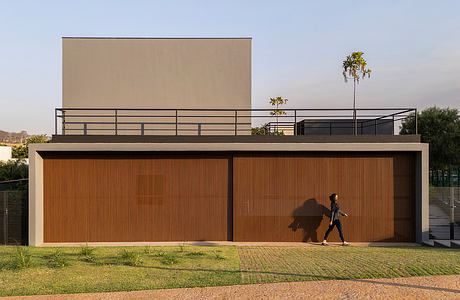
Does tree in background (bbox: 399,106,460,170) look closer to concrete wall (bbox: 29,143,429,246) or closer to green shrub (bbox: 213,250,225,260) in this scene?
concrete wall (bbox: 29,143,429,246)

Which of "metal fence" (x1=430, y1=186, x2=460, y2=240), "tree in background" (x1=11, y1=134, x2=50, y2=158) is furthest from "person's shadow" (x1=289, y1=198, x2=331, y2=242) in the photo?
"tree in background" (x1=11, y1=134, x2=50, y2=158)

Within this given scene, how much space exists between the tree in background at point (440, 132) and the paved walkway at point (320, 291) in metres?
34.7

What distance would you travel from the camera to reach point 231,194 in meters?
13.0

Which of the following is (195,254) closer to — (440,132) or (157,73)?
(157,73)

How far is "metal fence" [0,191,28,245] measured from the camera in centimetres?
1262

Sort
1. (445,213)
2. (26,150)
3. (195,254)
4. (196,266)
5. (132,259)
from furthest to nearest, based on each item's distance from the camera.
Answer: (26,150), (445,213), (195,254), (132,259), (196,266)

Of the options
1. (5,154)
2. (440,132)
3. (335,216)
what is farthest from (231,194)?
(5,154)

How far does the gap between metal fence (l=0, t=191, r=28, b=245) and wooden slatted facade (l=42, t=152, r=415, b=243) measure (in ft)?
3.24

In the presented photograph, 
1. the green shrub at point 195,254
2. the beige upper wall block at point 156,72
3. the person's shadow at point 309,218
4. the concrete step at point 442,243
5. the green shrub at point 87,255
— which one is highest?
the beige upper wall block at point 156,72

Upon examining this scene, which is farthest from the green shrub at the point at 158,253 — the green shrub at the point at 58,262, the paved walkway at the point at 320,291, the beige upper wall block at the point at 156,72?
the beige upper wall block at the point at 156,72

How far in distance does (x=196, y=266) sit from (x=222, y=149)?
454 centimetres

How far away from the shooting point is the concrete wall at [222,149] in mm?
12391

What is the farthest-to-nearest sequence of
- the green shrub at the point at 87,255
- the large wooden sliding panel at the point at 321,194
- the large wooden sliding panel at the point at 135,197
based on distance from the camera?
the large wooden sliding panel at the point at 321,194 < the large wooden sliding panel at the point at 135,197 < the green shrub at the point at 87,255

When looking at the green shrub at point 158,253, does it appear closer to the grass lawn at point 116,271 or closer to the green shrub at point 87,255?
the grass lawn at point 116,271
